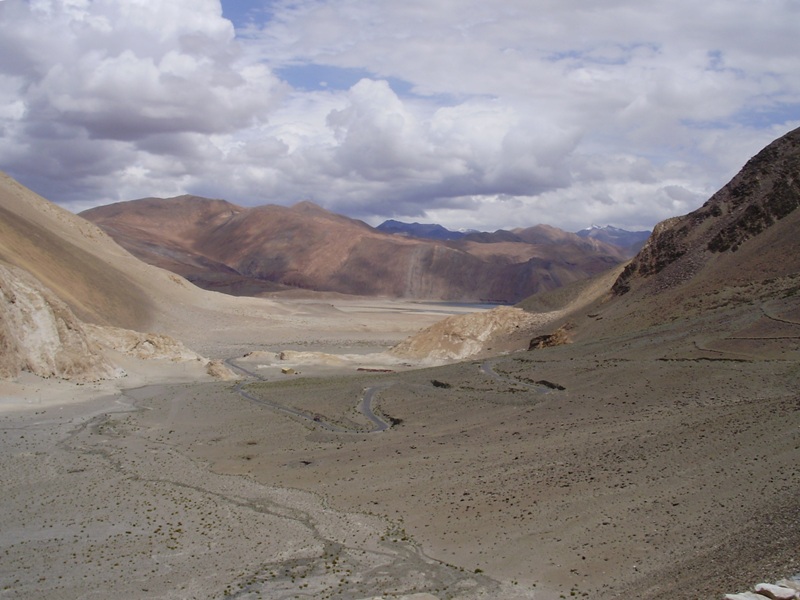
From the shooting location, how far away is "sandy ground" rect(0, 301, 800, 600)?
1407 centimetres

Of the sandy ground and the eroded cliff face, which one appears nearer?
the sandy ground

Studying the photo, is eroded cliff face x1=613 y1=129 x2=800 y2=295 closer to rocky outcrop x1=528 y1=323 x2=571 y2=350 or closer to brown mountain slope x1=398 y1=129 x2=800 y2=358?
brown mountain slope x1=398 y1=129 x2=800 y2=358

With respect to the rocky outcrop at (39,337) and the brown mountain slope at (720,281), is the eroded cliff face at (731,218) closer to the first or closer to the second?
the brown mountain slope at (720,281)

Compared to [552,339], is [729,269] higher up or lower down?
higher up

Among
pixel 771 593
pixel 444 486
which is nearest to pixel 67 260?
pixel 444 486

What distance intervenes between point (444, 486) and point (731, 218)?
32537mm

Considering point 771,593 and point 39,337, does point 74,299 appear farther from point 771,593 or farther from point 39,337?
point 771,593

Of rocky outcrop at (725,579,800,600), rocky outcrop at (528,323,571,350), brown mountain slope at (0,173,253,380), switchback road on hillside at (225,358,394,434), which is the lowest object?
switchback road on hillside at (225,358,394,434)

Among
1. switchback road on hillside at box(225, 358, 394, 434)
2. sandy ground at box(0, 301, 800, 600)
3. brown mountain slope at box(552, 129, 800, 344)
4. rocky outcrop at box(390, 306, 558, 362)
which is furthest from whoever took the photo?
rocky outcrop at box(390, 306, 558, 362)

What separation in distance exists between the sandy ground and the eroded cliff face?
12364 millimetres

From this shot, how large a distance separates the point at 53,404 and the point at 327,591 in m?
20.7

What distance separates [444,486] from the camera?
1934 cm

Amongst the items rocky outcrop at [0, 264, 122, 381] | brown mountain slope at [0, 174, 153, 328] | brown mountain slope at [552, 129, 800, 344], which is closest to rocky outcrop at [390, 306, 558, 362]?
brown mountain slope at [552, 129, 800, 344]

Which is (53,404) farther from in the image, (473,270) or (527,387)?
(473,270)
